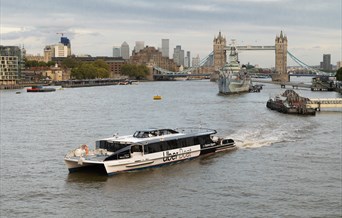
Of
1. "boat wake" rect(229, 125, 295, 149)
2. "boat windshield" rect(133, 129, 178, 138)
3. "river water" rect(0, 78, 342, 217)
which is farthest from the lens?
"boat wake" rect(229, 125, 295, 149)

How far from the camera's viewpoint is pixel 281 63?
602 feet

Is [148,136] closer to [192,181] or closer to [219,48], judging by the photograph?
[192,181]

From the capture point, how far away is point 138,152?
21.7 meters

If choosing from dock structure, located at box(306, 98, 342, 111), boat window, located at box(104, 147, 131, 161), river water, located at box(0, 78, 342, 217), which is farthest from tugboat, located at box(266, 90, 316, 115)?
boat window, located at box(104, 147, 131, 161)

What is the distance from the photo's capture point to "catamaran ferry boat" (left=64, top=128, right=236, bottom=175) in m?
20.9

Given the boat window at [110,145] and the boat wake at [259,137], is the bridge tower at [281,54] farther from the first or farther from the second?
the boat window at [110,145]

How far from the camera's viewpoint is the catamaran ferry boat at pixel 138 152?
2094 centimetres

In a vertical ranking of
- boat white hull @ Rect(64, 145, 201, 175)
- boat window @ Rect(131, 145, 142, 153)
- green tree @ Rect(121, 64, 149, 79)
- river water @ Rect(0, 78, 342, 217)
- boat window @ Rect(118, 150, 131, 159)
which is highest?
green tree @ Rect(121, 64, 149, 79)

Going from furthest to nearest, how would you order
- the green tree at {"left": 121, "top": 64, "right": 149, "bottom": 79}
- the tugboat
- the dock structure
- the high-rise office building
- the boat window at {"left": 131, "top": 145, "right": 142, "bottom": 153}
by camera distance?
the green tree at {"left": 121, "top": 64, "right": 149, "bottom": 79} < the high-rise office building < the dock structure < the tugboat < the boat window at {"left": 131, "top": 145, "right": 142, "bottom": 153}

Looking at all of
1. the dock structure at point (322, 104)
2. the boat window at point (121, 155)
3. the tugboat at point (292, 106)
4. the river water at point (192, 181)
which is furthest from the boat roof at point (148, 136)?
the dock structure at point (322, 104)

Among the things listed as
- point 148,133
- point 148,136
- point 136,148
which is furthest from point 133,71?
point 136,148

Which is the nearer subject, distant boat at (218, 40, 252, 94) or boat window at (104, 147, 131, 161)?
boat window at (104, 147, 131, 161)

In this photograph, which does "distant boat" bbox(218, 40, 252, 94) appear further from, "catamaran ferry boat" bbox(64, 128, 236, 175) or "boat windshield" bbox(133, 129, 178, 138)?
"boat windshield" bbox(133, 129, 178, 138)

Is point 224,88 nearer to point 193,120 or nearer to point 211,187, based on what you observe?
point 193,120
